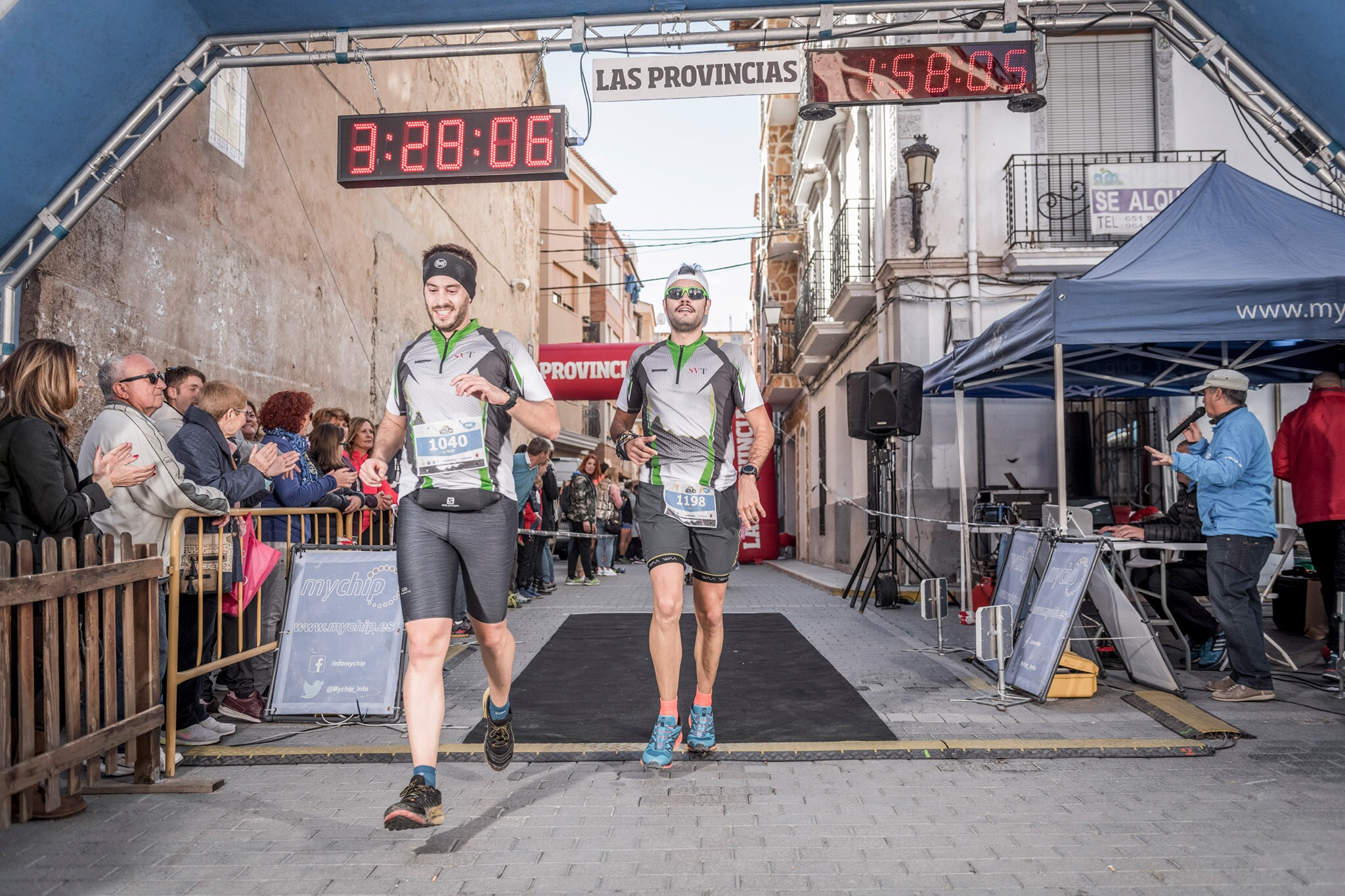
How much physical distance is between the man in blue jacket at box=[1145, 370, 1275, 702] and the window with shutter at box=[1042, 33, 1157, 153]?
339 inches

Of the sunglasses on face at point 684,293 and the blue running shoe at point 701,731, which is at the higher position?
the sunglasses on face at point 684,293

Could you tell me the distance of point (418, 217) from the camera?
16.8 m

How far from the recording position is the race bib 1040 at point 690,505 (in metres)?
4.71

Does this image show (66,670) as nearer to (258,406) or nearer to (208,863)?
(208,863)

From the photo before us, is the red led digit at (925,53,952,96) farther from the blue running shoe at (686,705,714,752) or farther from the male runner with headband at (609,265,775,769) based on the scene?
the blue running shoe at (686,705,714,752)

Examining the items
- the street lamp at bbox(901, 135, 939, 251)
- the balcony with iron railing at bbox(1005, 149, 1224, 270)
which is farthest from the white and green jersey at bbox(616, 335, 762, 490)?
the balcony with iron railing at bbox(1005, 149, 1224, 270)

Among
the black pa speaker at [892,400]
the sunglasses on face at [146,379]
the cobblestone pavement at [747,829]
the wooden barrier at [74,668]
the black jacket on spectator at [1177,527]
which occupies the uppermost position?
the black pa speaker at [892,400]

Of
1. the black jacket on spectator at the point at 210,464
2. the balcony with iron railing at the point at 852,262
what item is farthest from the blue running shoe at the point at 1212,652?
the balcony with iron railing at the point at 852,262

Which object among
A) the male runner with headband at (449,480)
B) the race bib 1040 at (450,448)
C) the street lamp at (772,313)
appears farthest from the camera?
the street lamp at (772,313)

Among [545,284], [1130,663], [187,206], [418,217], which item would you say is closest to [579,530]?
[418,217]

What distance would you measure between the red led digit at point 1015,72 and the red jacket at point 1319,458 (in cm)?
303

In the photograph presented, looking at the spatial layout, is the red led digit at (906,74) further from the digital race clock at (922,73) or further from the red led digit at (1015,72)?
the red led digit at (1015,72)

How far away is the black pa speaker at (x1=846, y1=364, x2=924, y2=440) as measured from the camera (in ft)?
36.3

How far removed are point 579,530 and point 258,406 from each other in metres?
7.16
